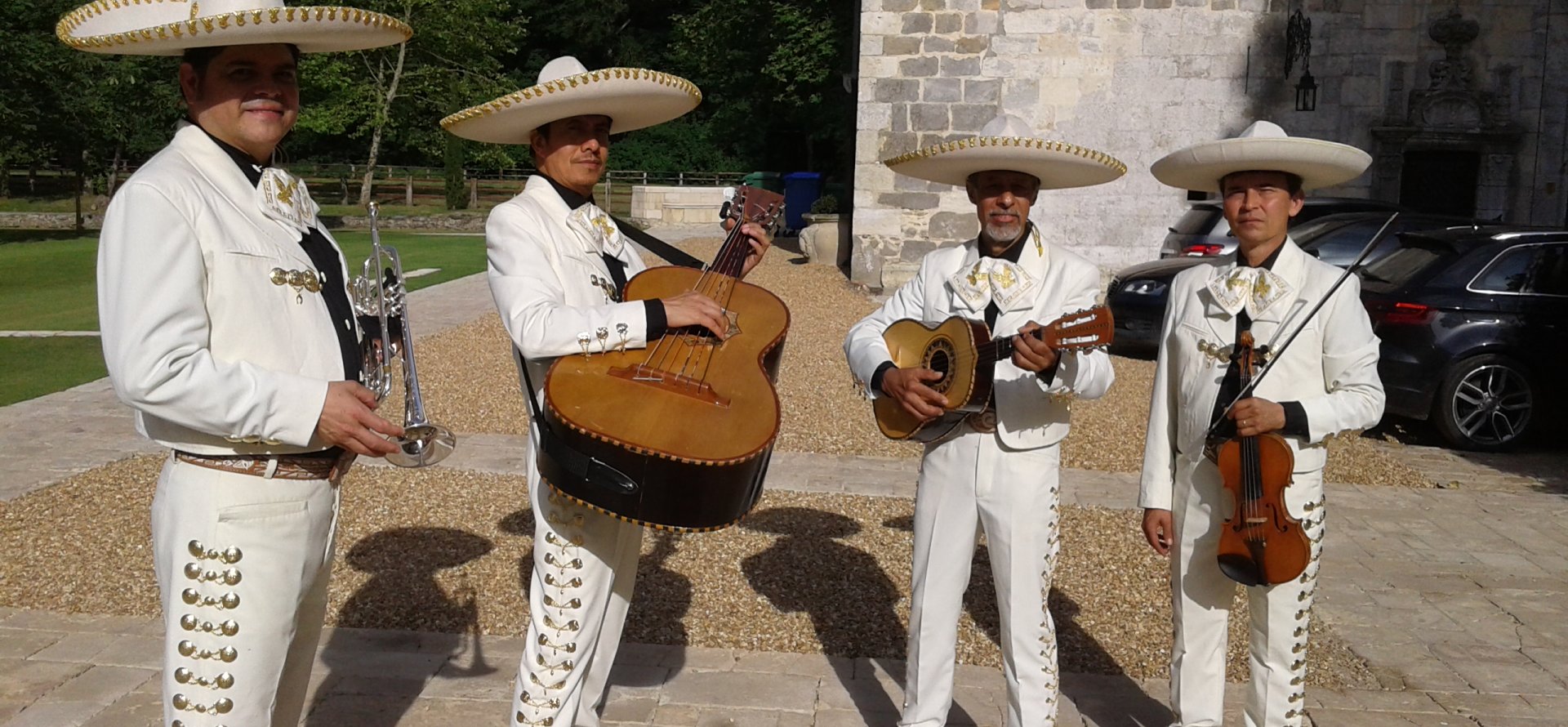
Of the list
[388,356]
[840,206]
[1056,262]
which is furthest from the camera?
[840,206]

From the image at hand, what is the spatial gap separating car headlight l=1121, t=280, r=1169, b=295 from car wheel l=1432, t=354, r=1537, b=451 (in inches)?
117

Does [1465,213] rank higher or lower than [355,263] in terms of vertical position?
higher

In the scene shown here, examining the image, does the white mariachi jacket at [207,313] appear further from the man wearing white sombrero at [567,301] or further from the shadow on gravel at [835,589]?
the shadow on gravel at [835,589]

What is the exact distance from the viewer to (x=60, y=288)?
669 inches

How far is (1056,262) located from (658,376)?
1.31 m

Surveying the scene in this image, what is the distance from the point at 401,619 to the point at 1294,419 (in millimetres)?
3528

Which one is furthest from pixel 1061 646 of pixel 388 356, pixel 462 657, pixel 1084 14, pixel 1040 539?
pixel 1084 14

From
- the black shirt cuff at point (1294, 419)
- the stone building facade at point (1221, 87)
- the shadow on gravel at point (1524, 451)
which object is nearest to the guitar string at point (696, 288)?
the black shirt cuff at point (1294, 419)

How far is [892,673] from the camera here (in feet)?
15.7

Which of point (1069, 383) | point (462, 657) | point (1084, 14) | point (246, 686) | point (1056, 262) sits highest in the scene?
point (1084, 14)

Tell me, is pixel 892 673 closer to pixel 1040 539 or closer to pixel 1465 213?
pixel 1040 539

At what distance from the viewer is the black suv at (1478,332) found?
9.02m

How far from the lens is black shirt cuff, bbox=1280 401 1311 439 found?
3.54 metres

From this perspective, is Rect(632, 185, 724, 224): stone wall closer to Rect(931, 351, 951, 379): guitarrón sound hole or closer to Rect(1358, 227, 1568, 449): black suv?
Rect(1358, 227, 1568, 449): black suv
